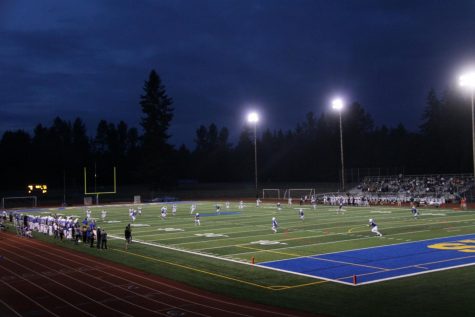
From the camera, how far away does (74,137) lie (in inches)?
4412

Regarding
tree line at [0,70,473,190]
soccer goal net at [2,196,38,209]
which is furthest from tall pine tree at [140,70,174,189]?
soccer goal net at [2,196,38,209]

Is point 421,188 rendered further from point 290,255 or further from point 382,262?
point 382,262

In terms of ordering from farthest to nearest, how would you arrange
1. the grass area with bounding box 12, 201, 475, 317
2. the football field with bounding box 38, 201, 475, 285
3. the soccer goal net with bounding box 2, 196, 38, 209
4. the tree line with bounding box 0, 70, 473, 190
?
the tree line with bounding box 0, 70, 473, 190, the soccer goal net with bounding box 2, 196, 38, 209, the football field with bounding box 38, 201, 475, 285, the grass area with bounding box 12, 201, 475, 317

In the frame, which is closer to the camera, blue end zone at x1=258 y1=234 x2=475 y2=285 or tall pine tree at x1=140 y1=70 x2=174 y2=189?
blue end zone at x1=258 y1=234 x2=475 y2=285

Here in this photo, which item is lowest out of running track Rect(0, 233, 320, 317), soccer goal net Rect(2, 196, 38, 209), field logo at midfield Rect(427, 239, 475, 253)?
running track Rect(0, 233, 320, 317)

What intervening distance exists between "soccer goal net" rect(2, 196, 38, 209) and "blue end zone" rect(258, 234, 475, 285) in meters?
51.4

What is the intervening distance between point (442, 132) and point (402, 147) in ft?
24.8

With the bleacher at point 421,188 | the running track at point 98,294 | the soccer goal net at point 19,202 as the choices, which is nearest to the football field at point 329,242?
the running track at point 98,294

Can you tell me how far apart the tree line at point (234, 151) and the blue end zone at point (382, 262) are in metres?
58.6

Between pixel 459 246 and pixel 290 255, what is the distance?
23.5 feet

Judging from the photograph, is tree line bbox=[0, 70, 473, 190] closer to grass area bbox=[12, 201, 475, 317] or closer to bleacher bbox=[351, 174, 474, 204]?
bleacher bbox=[351, 174, 474, 204]

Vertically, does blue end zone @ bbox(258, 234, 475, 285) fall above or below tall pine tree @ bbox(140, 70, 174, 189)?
below

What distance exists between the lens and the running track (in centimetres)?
1266

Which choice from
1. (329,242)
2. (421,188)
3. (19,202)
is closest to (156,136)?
(19,202)
